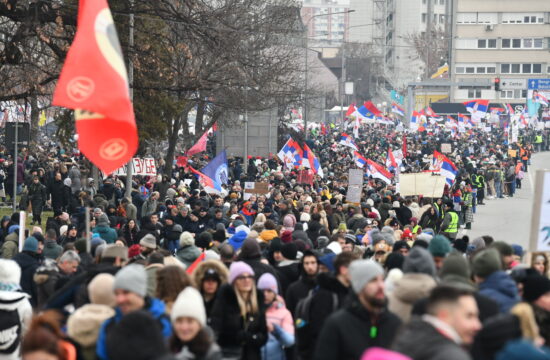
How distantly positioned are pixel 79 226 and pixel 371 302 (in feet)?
43.3

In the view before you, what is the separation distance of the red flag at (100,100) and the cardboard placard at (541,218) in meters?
3.24

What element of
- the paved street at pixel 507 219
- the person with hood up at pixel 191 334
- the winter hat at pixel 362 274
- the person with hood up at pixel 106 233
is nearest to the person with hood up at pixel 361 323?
the winter hat at pixel 362 274

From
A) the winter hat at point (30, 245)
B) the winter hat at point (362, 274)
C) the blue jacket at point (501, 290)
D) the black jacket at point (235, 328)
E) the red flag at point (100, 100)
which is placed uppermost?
the red flag at point (100, 100)

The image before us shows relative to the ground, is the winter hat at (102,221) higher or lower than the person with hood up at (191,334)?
lower

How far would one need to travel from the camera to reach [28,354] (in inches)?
236

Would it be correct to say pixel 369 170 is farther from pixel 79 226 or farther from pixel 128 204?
pixel 79 226

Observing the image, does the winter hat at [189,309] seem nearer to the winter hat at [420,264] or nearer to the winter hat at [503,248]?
the winter hat at [420,264]

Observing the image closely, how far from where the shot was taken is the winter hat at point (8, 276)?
9453 mm

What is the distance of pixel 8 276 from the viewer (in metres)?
9.46

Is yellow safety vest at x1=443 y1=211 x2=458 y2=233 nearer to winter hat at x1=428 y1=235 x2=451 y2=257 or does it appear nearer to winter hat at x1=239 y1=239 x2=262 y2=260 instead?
winter hat at x1=239 y1=239 x2=262 y2=260

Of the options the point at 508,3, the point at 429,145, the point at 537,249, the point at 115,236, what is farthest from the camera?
the point at 508,3

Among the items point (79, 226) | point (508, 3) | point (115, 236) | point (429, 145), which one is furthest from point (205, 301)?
point (508, 3)

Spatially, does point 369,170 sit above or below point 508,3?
below

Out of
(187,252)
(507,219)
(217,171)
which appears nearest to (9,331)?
(187,252)
